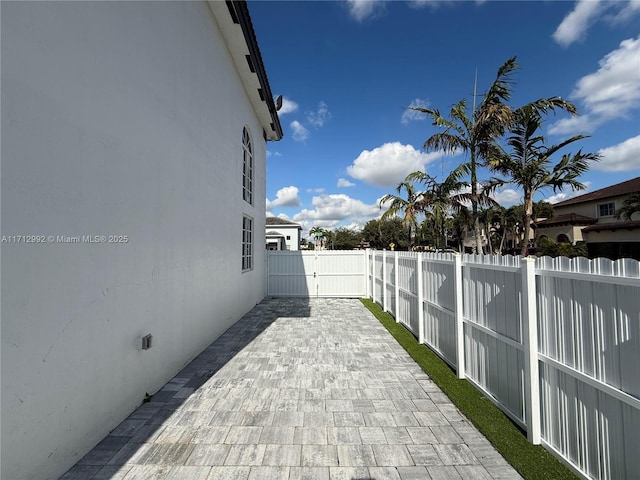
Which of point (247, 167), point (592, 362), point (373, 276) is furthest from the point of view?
point (373, 276)

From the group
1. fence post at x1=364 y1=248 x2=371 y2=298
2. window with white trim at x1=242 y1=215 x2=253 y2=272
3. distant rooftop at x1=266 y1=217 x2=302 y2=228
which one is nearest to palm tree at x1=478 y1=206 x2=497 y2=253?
fence post at x1=364 y1=248 x2=371 y2=298

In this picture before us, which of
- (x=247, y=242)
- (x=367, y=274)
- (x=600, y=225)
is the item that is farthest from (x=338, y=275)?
(x=600, y=225)

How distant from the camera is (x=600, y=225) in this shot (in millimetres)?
22516

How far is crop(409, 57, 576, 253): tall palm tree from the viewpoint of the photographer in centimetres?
823

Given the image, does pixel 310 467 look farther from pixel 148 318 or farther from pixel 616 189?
pixel 616 189

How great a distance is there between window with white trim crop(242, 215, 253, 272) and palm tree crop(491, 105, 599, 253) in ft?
25.3

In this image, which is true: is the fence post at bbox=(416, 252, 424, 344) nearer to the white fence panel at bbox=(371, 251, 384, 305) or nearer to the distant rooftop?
the white fence panel at bbox=(371, 251, 384, 305)

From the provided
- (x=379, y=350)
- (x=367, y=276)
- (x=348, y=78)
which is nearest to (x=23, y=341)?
(x=379, y=350)

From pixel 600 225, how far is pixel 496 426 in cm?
2750

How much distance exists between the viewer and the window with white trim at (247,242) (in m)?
9.09

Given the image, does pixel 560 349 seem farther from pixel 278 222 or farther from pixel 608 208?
pixel 278 222

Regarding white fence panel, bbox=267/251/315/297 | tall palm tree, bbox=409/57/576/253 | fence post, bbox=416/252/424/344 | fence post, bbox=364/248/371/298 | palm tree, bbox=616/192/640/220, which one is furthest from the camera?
palm tree, bbox=616/192/640/220

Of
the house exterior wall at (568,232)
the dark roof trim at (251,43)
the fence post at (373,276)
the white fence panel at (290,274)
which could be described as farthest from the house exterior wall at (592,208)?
the dark roof trim at (251,43)

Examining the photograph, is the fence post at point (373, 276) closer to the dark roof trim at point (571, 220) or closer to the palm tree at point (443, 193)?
the palm tree at point (443, 193)
